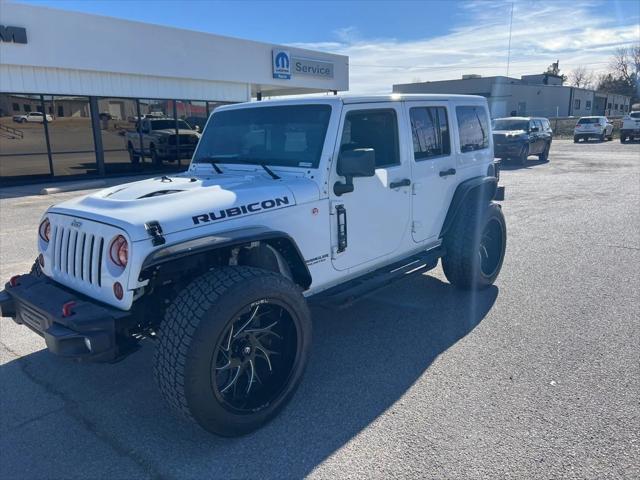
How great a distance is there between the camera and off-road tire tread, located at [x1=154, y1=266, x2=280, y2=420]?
8.60 ft

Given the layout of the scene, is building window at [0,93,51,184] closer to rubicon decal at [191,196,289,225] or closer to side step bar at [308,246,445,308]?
side step bar at [308,246,445,308]

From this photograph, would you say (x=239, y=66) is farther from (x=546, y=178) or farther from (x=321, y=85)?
(x=546, y=178)

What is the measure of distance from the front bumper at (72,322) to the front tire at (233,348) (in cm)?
→ 27

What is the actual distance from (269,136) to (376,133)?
2.93 ft

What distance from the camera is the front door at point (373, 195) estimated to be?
12.2 ft

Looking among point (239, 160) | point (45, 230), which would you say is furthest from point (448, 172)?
point (45, 230)

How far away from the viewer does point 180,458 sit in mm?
2760

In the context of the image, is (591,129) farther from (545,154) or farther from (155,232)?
(155,232)

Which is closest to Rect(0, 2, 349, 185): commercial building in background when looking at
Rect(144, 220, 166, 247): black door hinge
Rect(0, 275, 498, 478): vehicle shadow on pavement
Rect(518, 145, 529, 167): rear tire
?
Rect(518, 145, 529, 167): rear tire

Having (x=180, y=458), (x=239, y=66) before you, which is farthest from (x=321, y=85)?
(x=180, y=458)

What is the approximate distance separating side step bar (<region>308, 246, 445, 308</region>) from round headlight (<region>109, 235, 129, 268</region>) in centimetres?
144

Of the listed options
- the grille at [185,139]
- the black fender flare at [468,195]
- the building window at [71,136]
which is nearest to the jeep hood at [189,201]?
the black fender flare at [468,195]

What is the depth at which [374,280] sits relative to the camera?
4109 mm

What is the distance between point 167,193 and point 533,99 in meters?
62.5
